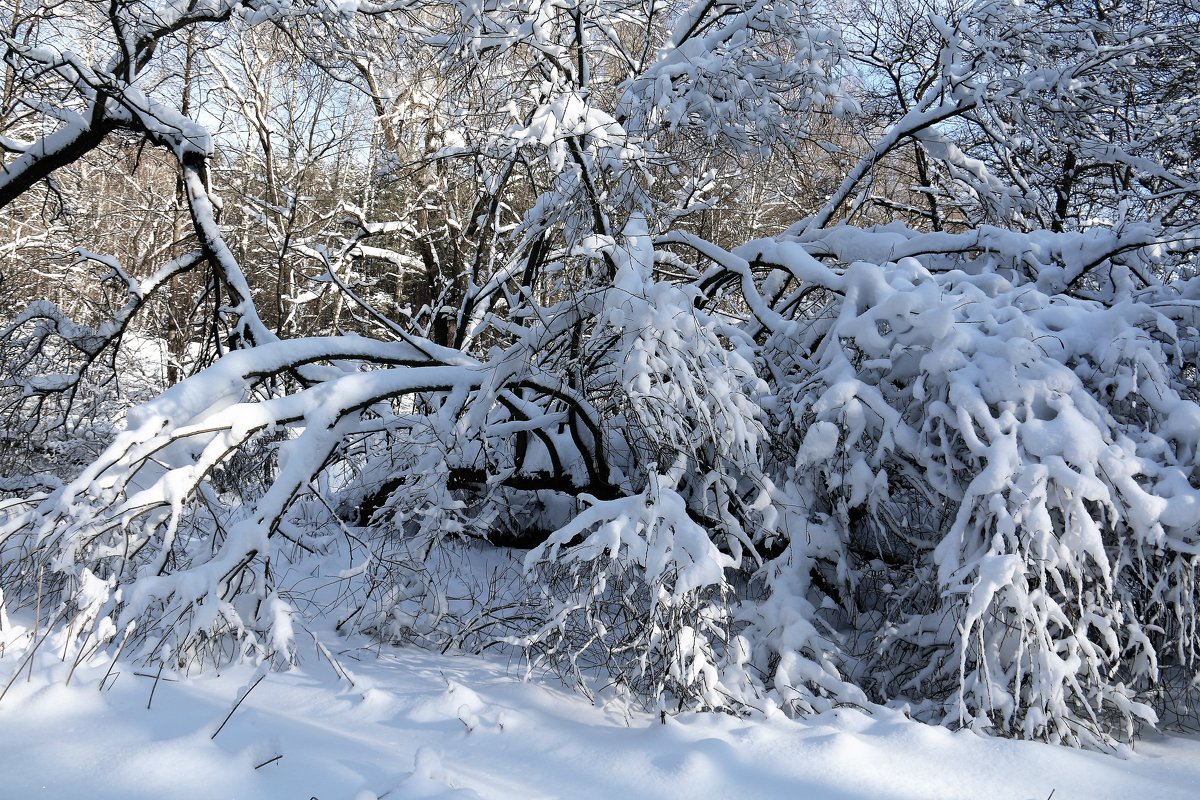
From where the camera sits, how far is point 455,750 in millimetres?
3039

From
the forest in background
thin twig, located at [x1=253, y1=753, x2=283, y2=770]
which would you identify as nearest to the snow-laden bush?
the forest in background

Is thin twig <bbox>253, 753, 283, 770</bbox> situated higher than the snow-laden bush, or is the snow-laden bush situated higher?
the snow-laden bush

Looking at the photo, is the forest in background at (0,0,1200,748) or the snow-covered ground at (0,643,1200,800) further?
the forest in background at (0,0,1200,748)

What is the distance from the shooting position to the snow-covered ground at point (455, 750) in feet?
8.55

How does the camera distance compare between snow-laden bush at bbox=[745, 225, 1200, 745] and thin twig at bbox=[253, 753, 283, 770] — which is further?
snow-laden bush at bbox=[745, 225, 1200, 745]

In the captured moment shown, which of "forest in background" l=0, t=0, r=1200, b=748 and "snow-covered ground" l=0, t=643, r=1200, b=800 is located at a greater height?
"forest in background" l=0, t=0, r=1200, b=748

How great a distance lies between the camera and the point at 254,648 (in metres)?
3.78

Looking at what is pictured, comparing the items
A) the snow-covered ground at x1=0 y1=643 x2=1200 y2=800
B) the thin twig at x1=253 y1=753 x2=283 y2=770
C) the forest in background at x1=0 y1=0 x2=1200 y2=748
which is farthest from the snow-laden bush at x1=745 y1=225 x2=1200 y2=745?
the thin twig at x1=253 y1=753 x2=283 y2=770

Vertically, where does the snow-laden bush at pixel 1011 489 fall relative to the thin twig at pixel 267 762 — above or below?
above

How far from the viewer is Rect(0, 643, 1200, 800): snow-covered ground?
8.55 ft

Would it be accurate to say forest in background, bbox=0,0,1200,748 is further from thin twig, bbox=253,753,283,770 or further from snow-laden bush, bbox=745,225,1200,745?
thin twig, bbox=253,753,283,770

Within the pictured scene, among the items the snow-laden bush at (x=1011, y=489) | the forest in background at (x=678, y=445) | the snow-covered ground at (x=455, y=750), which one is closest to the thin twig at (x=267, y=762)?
the snow-covered ground at (x=455, y=750)

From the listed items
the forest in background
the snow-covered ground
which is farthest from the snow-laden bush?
the snow-covered ground

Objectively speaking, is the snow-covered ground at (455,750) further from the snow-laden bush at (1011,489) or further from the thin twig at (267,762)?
the snow-laden bush at (1011,489)
